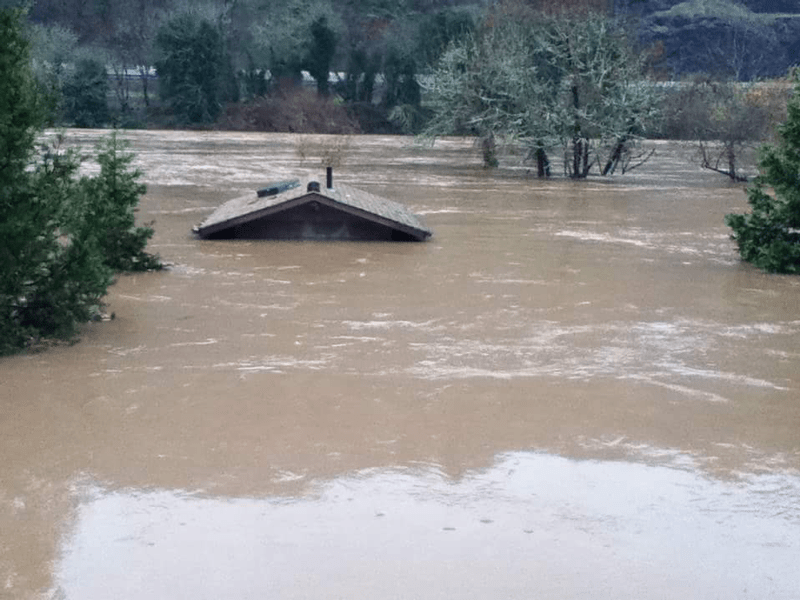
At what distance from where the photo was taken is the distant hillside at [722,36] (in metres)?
114

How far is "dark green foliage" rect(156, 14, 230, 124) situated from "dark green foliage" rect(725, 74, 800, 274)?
208 feet

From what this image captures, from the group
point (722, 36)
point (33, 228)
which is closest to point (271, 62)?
point (722, 36)

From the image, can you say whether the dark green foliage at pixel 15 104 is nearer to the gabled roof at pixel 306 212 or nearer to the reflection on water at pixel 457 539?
the reflection on water at pixel 457 539

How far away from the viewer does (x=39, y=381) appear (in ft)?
43.5

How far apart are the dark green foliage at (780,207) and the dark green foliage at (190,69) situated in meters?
63.5

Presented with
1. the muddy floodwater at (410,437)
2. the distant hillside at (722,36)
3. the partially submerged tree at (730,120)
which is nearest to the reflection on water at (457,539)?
the muddy floodwater at (410,437)

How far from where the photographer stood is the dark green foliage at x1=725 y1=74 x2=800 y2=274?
21.8m

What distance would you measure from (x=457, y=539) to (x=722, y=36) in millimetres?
113934

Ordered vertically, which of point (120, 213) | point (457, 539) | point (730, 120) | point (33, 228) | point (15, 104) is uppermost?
point (15, 104)

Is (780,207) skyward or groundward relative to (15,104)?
groundward

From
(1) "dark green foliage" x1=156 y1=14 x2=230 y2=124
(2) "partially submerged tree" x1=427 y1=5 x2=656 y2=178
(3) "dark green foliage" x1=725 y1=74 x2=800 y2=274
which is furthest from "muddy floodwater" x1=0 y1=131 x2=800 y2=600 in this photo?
(1) "dark green foliage" x1=156 y1=14 x2=230 y2=124

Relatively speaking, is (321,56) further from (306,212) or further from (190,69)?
(306,212)

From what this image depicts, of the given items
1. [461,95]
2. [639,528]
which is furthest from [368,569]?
[461,95]

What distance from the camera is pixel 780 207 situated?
22250 millimetres
